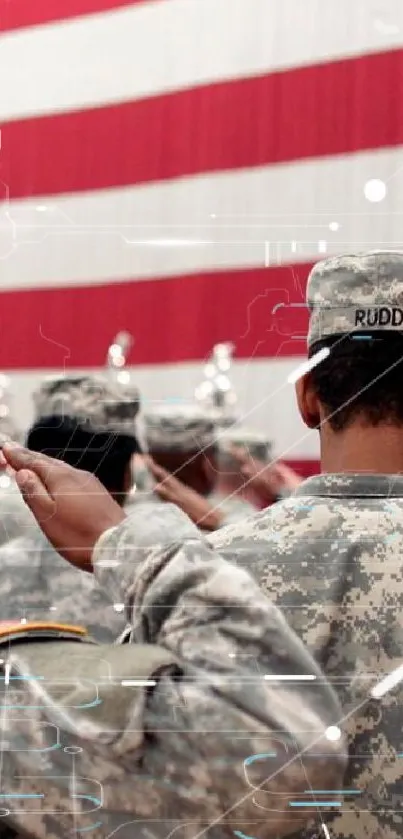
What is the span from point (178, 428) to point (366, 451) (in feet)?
0.62

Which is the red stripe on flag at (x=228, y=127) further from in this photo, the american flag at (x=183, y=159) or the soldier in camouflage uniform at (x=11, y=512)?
the soldier in camouflage uniform at (x=11, y=512)

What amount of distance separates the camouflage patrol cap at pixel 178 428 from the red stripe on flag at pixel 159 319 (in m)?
0.07

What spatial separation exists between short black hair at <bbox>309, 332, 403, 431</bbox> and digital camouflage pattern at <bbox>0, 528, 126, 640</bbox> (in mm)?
284

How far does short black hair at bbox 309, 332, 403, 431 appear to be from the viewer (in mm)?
898

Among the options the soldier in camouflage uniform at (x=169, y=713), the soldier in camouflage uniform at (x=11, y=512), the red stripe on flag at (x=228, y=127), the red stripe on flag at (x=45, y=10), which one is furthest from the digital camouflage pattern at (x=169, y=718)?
the red stripe on flag at (x=45, y=10)

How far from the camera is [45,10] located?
110 cm

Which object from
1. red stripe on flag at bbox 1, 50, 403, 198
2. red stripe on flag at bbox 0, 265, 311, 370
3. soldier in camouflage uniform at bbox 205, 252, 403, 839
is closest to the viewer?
soldier in camouflage uniform at bbox 205, 252, 403, 839

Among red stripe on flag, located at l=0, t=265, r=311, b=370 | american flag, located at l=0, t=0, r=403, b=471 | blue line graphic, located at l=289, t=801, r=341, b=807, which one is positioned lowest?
blue line graphic, located at l=289, t=801, r=341, b=807

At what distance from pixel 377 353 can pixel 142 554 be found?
308mm

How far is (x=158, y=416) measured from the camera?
36.9 inches

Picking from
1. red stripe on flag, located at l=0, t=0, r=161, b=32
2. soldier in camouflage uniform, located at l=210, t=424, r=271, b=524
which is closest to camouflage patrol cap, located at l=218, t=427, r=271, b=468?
soldier in camouflage uniform, located at l=210, t=424, r=271, b=524

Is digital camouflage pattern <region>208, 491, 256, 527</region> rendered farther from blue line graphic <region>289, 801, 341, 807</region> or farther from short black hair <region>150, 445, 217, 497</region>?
blue line graphic <region>289, 801, 341, 807</region>

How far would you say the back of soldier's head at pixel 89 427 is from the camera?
90 cm

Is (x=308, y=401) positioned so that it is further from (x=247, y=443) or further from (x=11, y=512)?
(x=11, y=512)
